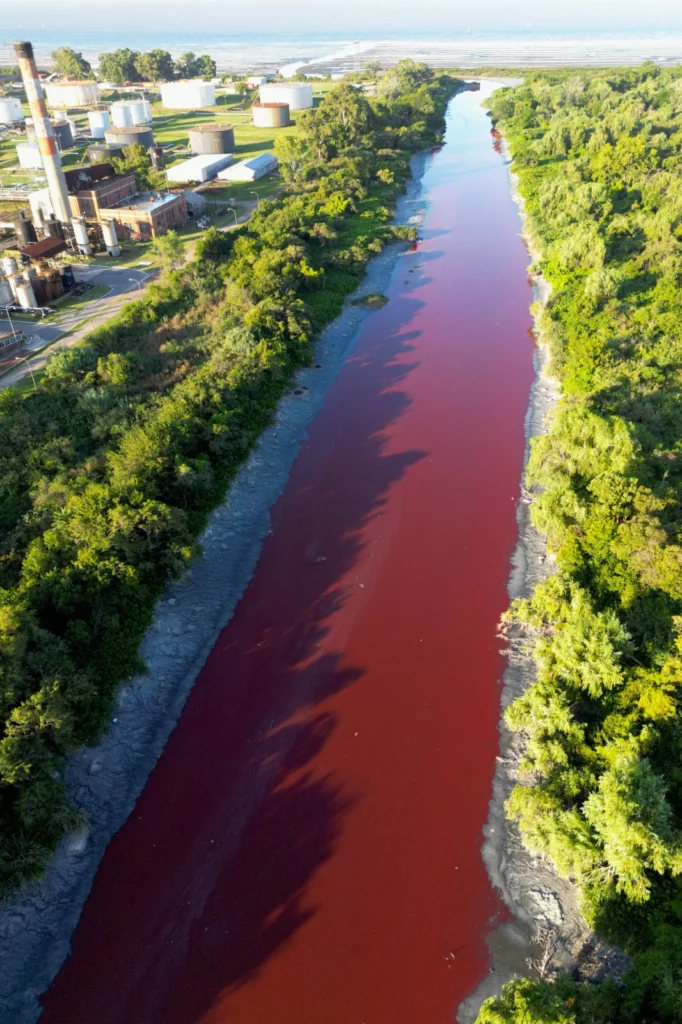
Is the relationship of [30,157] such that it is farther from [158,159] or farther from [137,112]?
[137,112]

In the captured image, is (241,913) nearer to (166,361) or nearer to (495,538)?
(495,538)

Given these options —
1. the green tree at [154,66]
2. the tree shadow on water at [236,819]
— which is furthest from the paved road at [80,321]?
the green tree at [154,66]

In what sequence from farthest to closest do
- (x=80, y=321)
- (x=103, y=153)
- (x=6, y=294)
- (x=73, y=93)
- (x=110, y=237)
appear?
(x=73, y=93), (x=103, y=153), (x=110, y=237), (x=6, y=294), (x=80, y=321)

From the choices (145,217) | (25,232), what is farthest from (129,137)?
(25,232)

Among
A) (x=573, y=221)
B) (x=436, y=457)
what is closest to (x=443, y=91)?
(x=573, y=221)

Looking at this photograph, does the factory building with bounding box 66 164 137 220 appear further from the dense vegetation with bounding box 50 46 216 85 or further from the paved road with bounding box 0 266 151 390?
the dense vegetation with bounding box 50 46 216 85
